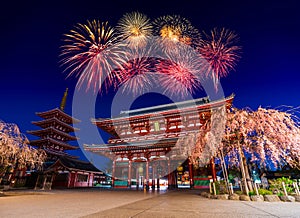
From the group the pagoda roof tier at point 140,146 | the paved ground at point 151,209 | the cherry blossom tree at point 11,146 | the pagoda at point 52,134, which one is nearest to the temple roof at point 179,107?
the pagoda roof tier at point 140,146

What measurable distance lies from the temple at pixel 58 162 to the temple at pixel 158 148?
13.1 ft

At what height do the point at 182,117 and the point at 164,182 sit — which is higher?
the point at 182,117

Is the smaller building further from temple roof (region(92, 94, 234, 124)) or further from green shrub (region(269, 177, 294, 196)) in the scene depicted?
green shrub (region(269, 177, 294, 196))

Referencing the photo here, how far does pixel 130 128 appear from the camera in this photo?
2403 centimetres

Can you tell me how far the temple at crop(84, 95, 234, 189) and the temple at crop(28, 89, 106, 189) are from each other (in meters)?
3.99

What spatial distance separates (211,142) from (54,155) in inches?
1137

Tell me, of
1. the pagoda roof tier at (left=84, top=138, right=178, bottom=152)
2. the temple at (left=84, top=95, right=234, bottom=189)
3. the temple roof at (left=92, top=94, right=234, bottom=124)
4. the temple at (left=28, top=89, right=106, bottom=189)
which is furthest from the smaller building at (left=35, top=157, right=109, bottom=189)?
the temple roof at (left=92, top=94, right=234, bottom=124)

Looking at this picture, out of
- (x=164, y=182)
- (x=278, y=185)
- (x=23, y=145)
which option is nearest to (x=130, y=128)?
(x=164, y=182)

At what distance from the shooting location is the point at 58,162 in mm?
19141

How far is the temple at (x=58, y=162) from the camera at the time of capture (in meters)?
19.2

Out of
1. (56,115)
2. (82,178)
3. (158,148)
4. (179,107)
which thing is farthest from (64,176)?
Result: (179,107)

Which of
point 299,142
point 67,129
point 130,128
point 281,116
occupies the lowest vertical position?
point 299,142

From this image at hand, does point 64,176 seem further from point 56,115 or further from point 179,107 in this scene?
point 179,107

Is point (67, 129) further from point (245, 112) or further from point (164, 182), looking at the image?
point (245, 112)
